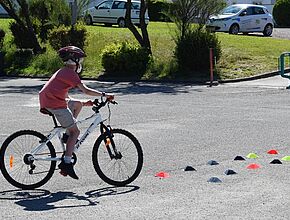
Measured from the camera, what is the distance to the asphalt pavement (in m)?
7.38

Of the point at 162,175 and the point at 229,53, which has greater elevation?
the point at 162,175

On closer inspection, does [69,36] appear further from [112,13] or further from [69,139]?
[69,139]

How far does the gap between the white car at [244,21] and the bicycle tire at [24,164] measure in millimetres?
29021

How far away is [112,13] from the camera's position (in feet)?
137

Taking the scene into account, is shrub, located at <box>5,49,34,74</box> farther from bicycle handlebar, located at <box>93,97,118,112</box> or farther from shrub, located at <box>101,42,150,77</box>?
bicycle handlebar, located at <box>93,97,118,112</box>

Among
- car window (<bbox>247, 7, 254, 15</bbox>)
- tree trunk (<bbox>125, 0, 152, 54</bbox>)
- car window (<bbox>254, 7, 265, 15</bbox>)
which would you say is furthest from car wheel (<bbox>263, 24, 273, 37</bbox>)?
tree trunk (<bbox>125, 0, 152, 54</bbox>)

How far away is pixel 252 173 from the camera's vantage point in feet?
29.8

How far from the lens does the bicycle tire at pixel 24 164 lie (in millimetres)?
8422

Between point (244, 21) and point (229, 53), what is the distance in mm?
10872

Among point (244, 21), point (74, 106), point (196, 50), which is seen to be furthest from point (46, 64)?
point (74, 106)

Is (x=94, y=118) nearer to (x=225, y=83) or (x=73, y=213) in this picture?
(x=73, y=213)

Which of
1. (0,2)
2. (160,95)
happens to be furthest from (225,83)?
(0,2)

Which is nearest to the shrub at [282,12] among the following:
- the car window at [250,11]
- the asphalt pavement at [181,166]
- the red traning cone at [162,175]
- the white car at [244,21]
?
the white car at [244,21]

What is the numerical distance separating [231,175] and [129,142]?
4.20 ft
